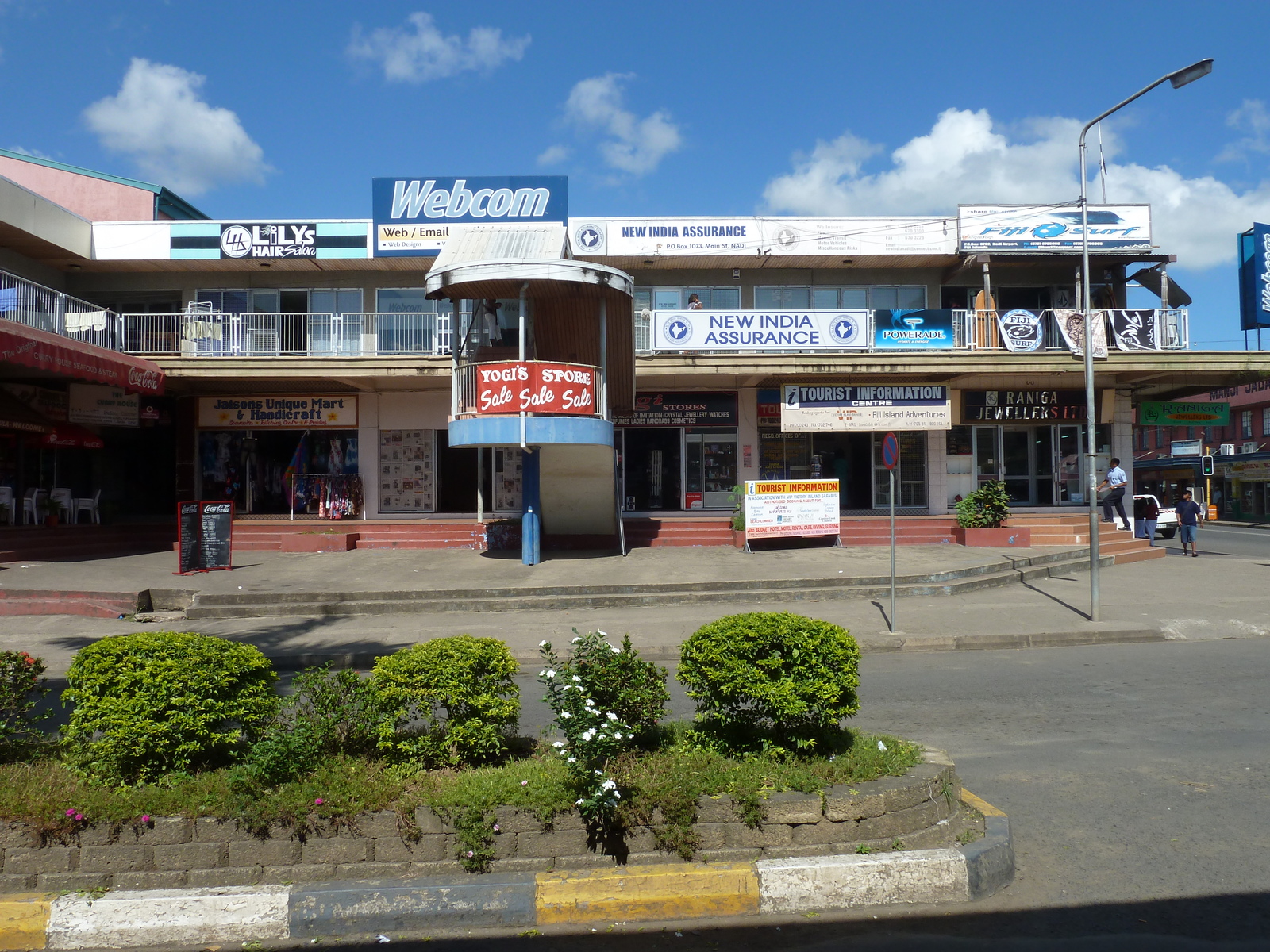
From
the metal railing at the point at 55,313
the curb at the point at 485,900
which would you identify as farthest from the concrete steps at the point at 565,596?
the curb at the point at 485,900

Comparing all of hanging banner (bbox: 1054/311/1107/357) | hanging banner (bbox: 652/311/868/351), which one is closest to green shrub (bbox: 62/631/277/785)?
hanging banner (bbox: 652/311/868/351)

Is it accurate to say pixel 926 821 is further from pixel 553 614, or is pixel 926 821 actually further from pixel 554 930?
pixel 553 614

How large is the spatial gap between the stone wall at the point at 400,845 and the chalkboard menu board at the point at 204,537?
12797 mm

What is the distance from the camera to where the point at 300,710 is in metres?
4.66

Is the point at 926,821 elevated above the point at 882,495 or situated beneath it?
situated beneath

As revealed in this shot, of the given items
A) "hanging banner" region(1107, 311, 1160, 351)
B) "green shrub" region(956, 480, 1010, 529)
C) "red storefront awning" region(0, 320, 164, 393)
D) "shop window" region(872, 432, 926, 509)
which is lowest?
"green shrub" region(956, 480, 1010, 529)

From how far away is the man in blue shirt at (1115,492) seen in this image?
790 inches

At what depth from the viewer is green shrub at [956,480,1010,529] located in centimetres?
1886

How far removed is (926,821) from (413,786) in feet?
8.51

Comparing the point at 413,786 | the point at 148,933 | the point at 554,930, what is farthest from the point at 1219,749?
the point at 148,933

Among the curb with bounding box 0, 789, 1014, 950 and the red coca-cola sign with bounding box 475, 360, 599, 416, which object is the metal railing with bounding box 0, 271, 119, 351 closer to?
the red coca-cola sign with bounding box 475, 360, 599, 416

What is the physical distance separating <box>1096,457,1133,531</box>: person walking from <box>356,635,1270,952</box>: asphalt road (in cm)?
1117

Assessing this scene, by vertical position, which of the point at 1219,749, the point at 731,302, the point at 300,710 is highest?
the point at 731,302

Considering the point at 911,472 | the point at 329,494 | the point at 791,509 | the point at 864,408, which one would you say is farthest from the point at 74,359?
the point at 911,472
